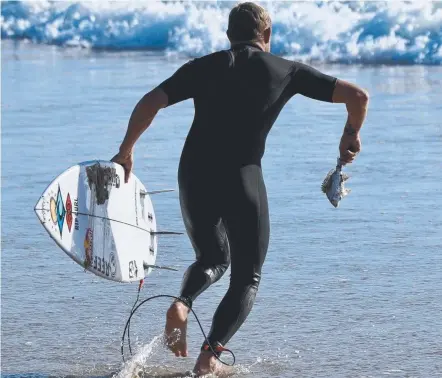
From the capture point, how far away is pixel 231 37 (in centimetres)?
486

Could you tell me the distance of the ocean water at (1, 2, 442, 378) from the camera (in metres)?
5.12

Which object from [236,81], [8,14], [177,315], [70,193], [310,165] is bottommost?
[8,14]

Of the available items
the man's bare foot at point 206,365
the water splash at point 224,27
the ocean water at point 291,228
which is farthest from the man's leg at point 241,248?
the water splash at point 224,27

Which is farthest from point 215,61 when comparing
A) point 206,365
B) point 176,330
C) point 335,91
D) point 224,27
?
point 224,27

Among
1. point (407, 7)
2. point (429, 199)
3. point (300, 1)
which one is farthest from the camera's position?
point (300, 1)

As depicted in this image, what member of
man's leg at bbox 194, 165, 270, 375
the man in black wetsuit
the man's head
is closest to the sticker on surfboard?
the man in black wetsuit

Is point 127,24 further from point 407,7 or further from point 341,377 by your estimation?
point 341,377

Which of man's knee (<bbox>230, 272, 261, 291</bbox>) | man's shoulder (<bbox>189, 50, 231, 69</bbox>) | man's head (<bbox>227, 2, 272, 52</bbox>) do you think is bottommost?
man's knee (<bbox>230, 272, 261, 291</bbox>)

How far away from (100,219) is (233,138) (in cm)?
72

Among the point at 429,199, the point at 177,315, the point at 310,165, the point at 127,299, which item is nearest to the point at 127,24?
the point at 310,165

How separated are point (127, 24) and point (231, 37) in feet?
50.3

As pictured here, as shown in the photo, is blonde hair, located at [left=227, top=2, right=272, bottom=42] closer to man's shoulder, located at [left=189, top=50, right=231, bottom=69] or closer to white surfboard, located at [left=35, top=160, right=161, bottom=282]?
man's shoulder, located at [left=189, top=50, right=231, bottom=69]

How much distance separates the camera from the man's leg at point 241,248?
4828 mm

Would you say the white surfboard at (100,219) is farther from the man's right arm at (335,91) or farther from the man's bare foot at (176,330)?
the man's right arm at (335,91)
